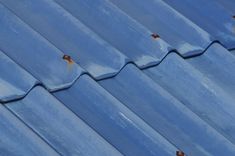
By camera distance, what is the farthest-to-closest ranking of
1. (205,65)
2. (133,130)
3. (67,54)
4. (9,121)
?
(205,65) < (67,54) < (133,130) < (9,121)

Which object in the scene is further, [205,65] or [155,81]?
[205,65]

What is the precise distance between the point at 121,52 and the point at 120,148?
1.66 feet

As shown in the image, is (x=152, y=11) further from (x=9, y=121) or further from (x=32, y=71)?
(x=9, y=121)

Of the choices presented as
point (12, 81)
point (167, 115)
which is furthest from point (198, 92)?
point (12, 81)

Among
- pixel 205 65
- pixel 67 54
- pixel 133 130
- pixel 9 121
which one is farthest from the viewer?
pixel 205 65

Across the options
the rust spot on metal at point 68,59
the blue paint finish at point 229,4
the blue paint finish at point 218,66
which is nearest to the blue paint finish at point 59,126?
the rust spot on metal at point 68,59

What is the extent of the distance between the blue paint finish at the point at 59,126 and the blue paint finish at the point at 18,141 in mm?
41

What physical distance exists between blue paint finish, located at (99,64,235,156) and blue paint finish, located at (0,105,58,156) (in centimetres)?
44

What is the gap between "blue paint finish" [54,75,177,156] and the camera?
8.46ft

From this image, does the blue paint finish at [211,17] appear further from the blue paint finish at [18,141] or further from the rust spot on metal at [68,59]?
the blue paint finish at [18,141]

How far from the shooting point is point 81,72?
273 cm

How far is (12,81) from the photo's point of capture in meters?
2.56

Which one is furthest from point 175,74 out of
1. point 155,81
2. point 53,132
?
point 53,132

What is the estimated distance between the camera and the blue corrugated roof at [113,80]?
2498 millimetres
